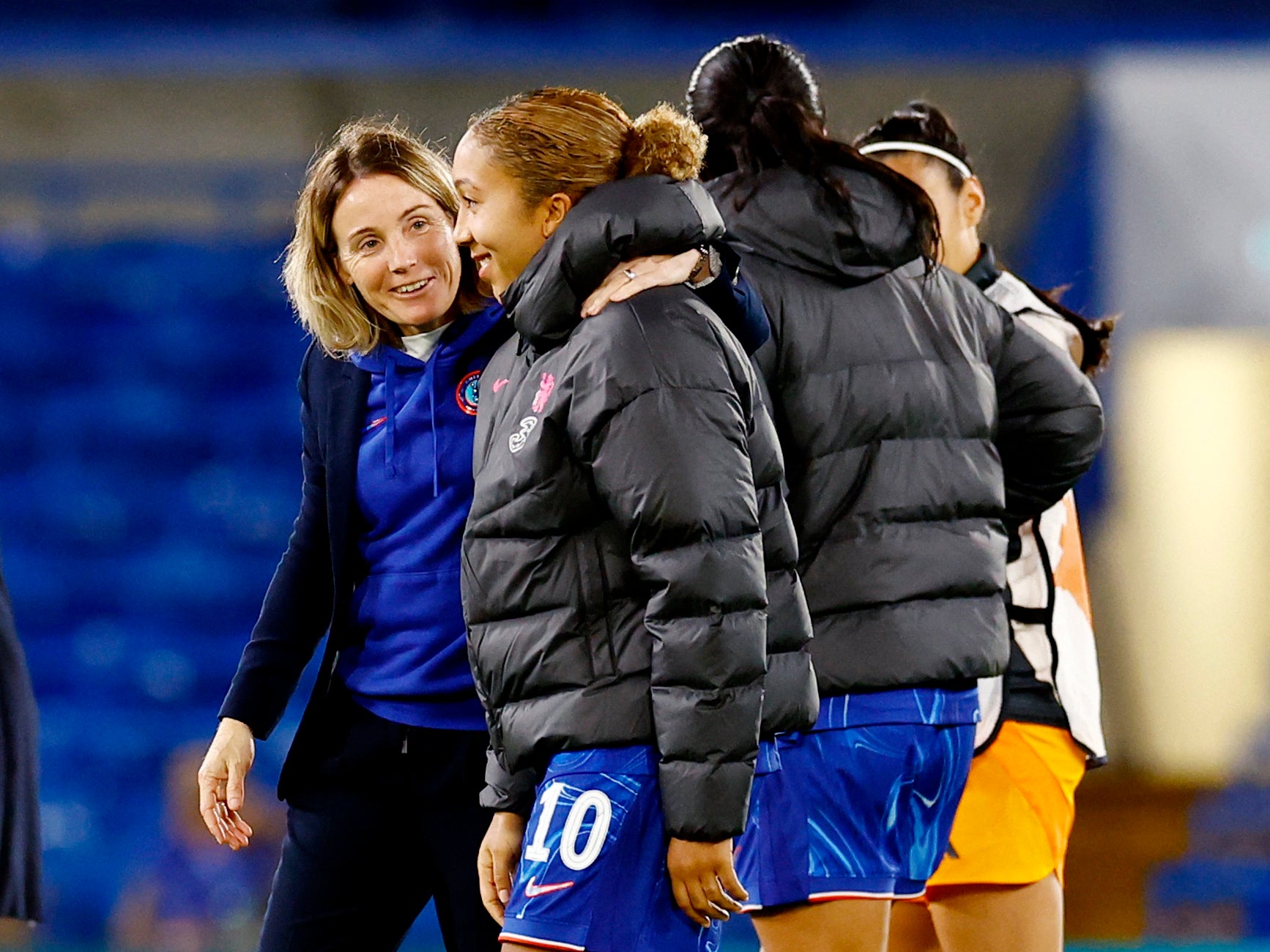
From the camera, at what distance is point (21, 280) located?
870cm

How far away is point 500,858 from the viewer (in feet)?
6.20

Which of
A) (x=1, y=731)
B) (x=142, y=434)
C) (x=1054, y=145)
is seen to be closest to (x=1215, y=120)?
(x=1054, y=145)

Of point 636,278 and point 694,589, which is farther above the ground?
point 636,278

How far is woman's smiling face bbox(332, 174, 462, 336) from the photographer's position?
2236mm

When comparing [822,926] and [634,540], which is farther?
[822,926]

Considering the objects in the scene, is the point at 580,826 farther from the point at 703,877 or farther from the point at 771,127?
the point at 771,127

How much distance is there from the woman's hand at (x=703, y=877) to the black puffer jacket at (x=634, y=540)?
26 millimetres

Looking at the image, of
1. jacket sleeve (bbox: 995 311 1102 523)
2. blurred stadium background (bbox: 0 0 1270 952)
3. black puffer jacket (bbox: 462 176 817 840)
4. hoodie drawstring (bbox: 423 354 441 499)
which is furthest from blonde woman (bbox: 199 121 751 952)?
blurred stadium background (bbox: 0 0 1270 952)

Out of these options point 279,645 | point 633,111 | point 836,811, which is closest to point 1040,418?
point 836,811

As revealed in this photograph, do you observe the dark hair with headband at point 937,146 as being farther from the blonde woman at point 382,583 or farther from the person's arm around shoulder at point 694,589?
the person's arm around shoulder at point 694,589

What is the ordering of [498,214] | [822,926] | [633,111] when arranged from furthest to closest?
[633,111], [822,926], [498,214]

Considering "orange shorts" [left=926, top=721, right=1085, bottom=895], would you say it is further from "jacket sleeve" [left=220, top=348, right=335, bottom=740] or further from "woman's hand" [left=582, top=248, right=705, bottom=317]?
"woman's hand" [left=582, top=248, right=705, bottom=317]

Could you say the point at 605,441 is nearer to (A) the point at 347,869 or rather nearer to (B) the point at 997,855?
(A) the point at 347,869

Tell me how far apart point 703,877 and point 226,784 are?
2.59 feet
